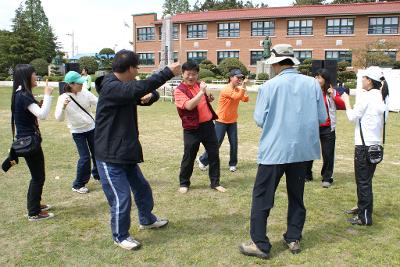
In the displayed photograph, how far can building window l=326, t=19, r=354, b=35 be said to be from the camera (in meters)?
38.7

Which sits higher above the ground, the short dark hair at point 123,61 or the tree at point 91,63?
the tree at point 91,63

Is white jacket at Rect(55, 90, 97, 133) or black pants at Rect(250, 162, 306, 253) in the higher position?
white jacket at Rect(55, 90, 97, 133)

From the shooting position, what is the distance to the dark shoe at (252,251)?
3871 mm

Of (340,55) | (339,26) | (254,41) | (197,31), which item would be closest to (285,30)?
(254,41)

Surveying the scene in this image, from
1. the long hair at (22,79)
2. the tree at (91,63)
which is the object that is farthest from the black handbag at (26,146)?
the tree at (91,63)

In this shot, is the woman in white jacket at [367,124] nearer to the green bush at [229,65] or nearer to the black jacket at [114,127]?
the black jacket at [114,127]

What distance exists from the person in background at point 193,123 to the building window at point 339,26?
3717 cm

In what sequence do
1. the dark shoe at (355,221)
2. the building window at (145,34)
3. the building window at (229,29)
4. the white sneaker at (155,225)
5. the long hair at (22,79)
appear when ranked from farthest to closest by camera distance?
the building window at (145,34) < the building window at (229,29) < the dark shoe at (355,221) < the white sneaker at (155,225) < the long hair at (22,79)

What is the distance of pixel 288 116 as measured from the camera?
12.1 ft

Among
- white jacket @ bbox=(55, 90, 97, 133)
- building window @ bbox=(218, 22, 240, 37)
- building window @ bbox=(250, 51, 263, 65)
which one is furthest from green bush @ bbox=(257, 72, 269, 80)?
white jacket @ bbox=(55, 90, 97, 133)

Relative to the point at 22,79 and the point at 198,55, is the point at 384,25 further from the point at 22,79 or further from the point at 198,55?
the point at 22,79

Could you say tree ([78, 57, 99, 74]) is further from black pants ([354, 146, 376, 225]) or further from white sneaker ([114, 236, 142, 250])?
black pants ([354, 146, 376, 225])

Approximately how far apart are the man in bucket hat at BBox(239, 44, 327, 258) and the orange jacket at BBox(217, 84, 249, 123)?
9.52ft

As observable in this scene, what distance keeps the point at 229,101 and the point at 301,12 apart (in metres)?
36.5
